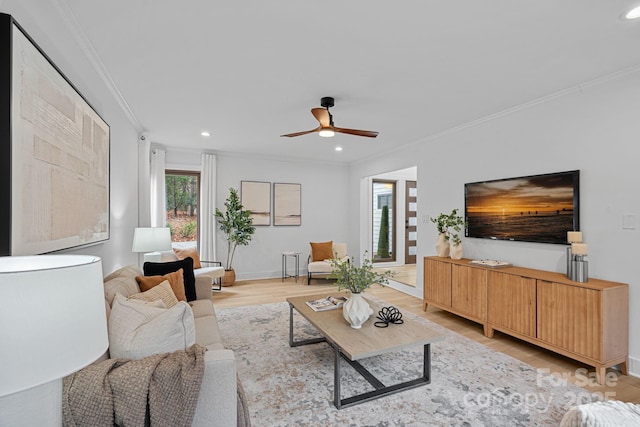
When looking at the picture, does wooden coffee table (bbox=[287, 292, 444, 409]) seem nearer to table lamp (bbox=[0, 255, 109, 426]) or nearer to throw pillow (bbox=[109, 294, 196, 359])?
throw pillow (bbox=[109, 294, 196, 359])

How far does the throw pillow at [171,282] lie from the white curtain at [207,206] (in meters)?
2.77

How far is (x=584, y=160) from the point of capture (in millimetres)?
2963

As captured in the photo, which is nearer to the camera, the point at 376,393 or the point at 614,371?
the point at 376,393

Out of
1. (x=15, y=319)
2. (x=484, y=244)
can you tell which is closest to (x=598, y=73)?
(x=484, y=244)

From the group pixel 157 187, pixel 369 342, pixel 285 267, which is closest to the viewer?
pixel 369 342

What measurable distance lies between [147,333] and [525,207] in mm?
3711

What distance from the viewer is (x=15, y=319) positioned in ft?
2.04

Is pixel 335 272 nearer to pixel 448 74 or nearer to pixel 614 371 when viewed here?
pixel 448 74

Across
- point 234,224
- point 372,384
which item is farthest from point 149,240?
point 372,384

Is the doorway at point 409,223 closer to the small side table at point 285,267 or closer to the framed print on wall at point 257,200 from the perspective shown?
the small side table at point 285,267

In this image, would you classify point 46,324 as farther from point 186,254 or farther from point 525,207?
point 186,254

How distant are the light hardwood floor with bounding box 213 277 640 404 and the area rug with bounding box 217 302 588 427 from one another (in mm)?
177

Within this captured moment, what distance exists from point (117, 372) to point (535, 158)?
3.99 meters

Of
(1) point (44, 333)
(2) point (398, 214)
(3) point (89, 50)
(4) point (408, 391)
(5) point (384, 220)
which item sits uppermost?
(3) point (89, 50)
